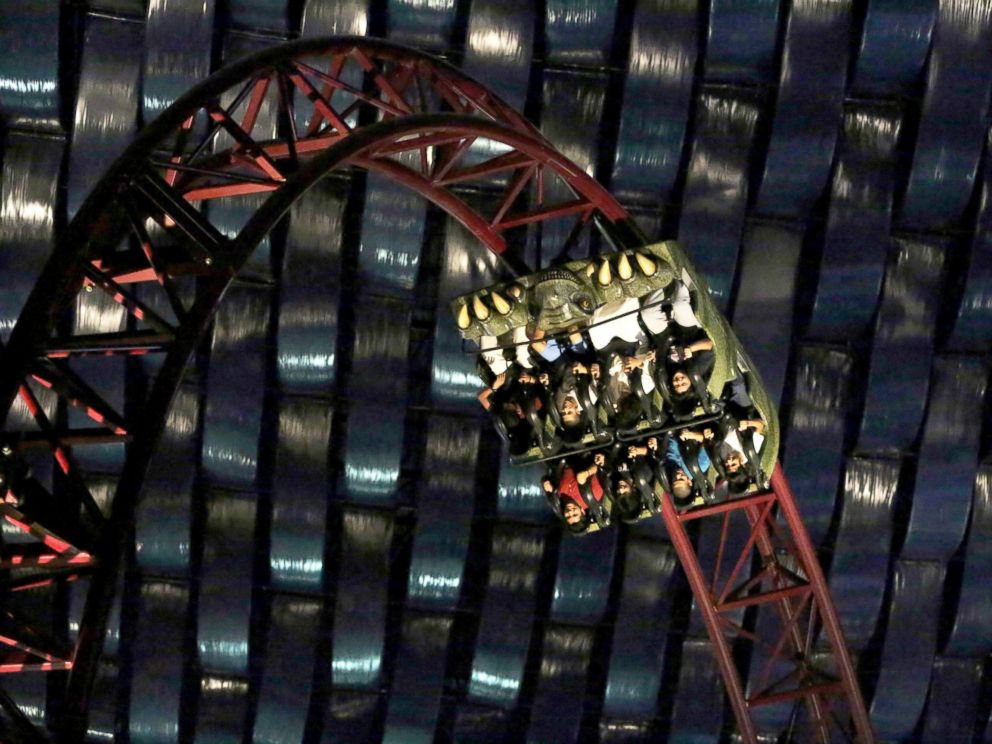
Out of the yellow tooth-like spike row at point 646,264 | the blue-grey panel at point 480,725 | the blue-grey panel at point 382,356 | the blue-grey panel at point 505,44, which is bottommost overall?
the blue-grey panel at point 480,725

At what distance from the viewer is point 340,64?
38.6 feet

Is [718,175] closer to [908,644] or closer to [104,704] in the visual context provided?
[908,644]

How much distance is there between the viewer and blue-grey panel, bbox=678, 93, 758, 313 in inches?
582

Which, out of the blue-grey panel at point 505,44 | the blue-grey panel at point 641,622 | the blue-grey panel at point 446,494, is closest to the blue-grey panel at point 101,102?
the blue-grey panel at point 505,44

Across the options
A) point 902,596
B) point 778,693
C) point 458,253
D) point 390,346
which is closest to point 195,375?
point 390,346

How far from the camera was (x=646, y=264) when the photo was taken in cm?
1127

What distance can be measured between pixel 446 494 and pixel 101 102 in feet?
17.9

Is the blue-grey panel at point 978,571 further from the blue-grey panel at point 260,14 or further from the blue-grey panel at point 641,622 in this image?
the blue-grey panel at point 260,14

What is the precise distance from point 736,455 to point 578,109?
4101 millimetres

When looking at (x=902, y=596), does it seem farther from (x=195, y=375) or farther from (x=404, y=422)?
(x=195, y=375)

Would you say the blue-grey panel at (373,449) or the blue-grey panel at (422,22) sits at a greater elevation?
the blue-grey panel at (422,22)

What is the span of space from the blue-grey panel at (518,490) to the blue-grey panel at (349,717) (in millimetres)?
2685

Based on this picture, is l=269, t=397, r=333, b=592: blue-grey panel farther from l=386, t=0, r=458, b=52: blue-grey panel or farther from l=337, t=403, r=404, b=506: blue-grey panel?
l=386, t=0, r=458, b=52: blue-grey panel

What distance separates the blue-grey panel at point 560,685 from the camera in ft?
53.2
